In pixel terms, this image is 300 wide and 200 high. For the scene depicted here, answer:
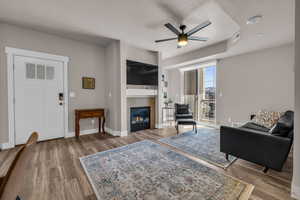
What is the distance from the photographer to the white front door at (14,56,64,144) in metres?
2.94

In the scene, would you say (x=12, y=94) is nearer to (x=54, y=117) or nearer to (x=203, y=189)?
(x=54, y=117)

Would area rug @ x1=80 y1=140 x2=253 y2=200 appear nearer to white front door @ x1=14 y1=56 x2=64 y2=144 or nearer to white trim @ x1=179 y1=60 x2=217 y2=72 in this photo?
white front door @ x1=14 y1=56 x2=64 y2=144

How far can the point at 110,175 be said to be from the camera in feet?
6.09

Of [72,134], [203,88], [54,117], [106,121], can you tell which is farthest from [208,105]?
[54,117]

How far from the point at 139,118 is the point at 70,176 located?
2615 millimetres

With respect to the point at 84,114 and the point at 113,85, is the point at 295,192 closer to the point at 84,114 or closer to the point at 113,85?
the point at 113,85

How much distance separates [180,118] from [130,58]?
2440 millimetres

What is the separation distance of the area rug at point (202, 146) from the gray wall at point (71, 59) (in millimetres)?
2415

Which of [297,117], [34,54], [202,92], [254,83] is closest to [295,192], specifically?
[297,117]

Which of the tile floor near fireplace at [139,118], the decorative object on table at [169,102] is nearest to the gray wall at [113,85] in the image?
the tile floor near fireplace at [139,118]

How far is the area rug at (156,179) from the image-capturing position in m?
1.50

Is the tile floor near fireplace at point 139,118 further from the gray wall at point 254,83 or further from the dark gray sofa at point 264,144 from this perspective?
the dark gray sofa at point 264,144

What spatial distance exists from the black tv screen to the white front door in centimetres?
179

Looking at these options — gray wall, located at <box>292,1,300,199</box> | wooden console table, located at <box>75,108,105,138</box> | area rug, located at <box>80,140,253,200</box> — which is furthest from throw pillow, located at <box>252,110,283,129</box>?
wooden console table, located at <box>75,108,105,138</box>
